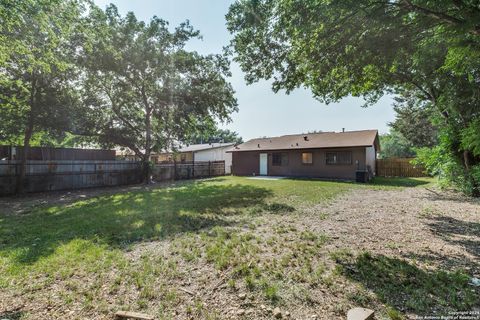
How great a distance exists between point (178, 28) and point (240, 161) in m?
12.6

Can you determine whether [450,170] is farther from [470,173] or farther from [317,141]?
[317,141]

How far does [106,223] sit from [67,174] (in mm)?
9018

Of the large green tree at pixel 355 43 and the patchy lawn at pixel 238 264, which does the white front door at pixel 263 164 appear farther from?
the patchy lawn at pixel 238 264

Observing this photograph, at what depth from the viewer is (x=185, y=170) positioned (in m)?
19.4

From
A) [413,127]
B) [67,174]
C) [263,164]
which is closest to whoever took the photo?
[67,174]

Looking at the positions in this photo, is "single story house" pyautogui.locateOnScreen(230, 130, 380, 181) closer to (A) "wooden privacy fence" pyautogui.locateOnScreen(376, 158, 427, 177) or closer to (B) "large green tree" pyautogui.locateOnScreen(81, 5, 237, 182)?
(A) "wooden privacy fence" pyautogui.locateOnScreen(376, 158, 427, 177)

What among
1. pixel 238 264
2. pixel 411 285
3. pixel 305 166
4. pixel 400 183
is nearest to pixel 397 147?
pixel 305 166

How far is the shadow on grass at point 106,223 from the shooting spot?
173 inches

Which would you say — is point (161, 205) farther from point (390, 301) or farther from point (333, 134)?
point (333, 134)

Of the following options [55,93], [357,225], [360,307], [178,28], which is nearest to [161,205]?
[357,225]

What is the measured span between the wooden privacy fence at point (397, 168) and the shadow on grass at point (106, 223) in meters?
15.8

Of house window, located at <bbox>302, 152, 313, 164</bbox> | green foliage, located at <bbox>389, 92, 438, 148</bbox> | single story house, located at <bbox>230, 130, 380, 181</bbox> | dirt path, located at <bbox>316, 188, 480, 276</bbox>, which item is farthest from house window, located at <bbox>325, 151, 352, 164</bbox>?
green foliage, located at <bbox>389, 92, 438, 148</bbox>

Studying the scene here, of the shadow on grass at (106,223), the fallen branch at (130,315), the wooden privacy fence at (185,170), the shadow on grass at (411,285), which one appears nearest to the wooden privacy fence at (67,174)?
the wooden privacy fence at (185,170)

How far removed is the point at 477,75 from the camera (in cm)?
685
